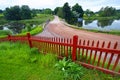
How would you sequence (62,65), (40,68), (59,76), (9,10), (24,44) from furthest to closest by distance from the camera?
(9,10) < (24,44) < (40,68) < (62,65) < (59,76)

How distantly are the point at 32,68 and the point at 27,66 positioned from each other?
28 centimetres

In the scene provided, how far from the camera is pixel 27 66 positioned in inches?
209

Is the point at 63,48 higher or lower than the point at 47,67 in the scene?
higher

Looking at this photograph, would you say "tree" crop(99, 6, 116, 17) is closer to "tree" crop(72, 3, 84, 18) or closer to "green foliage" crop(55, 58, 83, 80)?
"tree" crop(72, 3, 84, 18)

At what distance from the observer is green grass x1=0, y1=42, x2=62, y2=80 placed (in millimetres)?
4574

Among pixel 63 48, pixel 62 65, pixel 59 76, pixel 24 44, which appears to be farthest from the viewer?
pixel 24 44

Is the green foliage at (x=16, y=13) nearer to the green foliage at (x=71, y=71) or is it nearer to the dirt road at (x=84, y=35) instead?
the dirt road at (x=84, y=35)

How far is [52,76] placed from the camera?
14.7 ft

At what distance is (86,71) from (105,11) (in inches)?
3608

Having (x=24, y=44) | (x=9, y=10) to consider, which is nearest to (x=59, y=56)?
(x=24, y=44)

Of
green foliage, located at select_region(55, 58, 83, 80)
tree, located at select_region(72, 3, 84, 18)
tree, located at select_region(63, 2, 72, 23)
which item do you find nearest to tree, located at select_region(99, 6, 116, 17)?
tree, located at select_region(72, 3, 84, 18)

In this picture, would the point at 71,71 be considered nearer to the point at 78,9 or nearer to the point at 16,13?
the point at 78,9

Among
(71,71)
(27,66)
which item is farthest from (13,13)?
(71,71)

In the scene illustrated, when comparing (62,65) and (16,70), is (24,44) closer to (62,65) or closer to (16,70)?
(16,70)
